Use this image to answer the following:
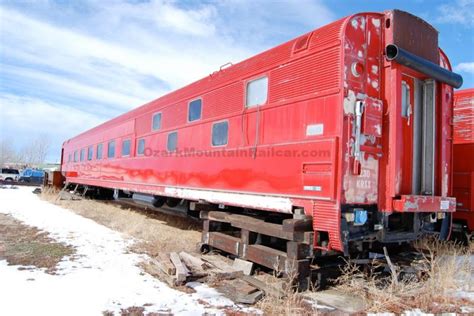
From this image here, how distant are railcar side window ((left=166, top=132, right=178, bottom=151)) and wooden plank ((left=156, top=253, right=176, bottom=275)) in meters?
3.10

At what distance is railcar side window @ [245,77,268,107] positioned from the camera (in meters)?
5.93

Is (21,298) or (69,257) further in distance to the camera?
(69,257)

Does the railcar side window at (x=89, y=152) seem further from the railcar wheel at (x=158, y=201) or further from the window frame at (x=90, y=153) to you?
the railcar wheel at (x=158, y=201)

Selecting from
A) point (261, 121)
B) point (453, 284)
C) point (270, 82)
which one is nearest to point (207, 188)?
point (261, 121)

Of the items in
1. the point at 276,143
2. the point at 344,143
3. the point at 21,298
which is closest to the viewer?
the point at 21,298

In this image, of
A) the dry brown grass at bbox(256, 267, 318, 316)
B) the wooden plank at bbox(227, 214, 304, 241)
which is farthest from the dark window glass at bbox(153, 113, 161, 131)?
the dry brown grass at bbox(256, 267, 318, 316)

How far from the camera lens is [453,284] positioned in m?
4.86

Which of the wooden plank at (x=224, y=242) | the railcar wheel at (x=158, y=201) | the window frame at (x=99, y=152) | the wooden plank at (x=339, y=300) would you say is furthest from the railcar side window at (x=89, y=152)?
the wooden plank at (x=339, y=300)

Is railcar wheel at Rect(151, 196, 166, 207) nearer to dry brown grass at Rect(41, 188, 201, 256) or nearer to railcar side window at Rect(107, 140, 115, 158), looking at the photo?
dry brown grass at Rect(41, 188, 201, 256)

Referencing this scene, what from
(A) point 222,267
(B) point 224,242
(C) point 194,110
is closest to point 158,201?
(C) point 194,110

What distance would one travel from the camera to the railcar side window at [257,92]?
234 inches

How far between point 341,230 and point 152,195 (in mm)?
6295

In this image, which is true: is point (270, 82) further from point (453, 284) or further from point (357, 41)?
point (453, 284)

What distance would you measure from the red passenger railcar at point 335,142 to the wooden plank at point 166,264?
92 cm
